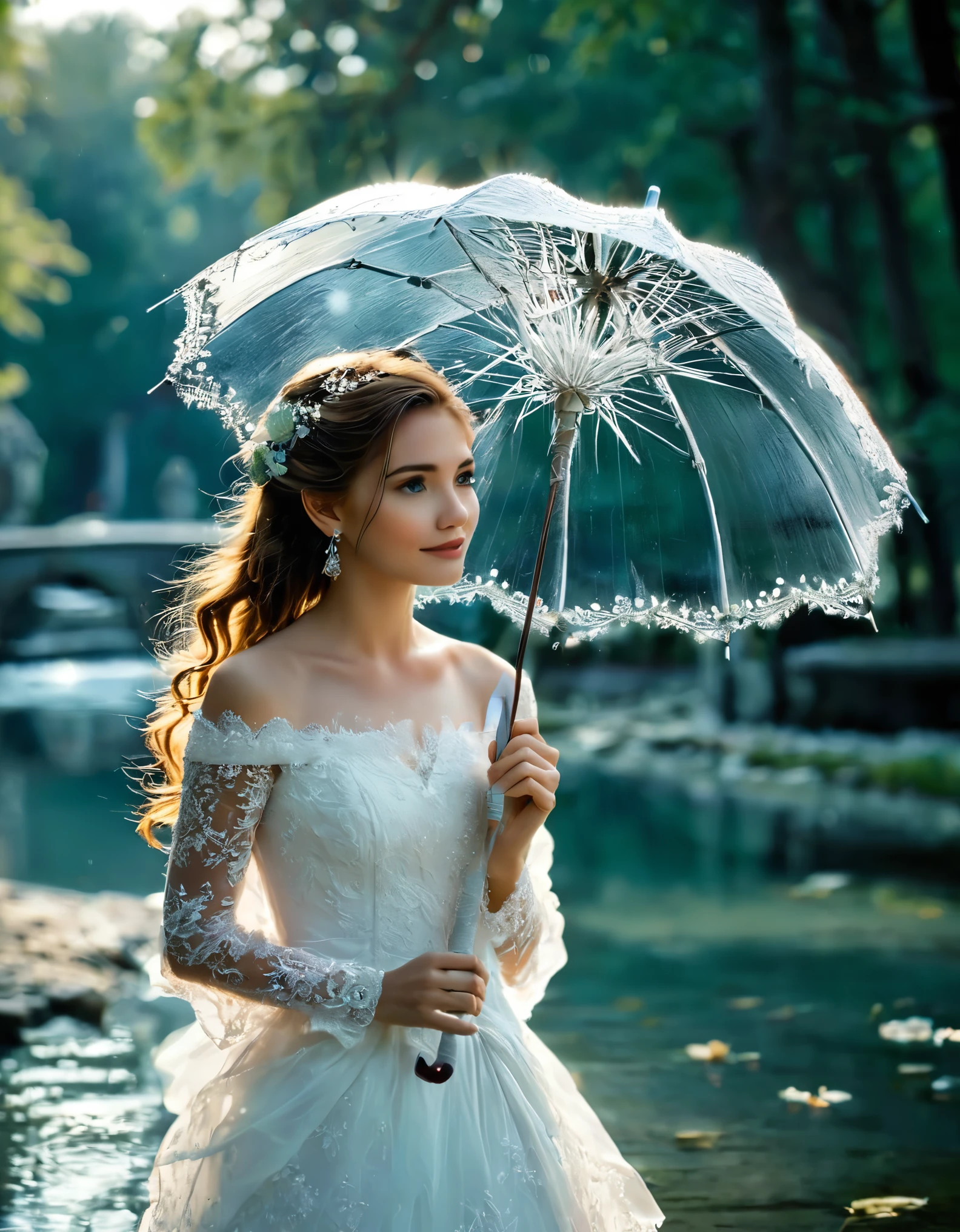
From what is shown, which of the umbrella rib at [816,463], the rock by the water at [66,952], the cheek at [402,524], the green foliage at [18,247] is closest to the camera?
the cheek at [402,524]

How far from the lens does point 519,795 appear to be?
7.14ft

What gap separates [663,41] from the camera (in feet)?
54.8

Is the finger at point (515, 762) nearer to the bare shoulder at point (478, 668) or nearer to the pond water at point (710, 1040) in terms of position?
the bare shoulder at point (478, 668)

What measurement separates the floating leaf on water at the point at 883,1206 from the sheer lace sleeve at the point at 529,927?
6.15ft

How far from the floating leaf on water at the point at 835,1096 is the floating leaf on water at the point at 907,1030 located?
803 millimetres

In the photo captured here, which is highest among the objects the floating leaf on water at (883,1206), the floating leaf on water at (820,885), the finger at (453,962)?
the floating leaf on water at (820,885)

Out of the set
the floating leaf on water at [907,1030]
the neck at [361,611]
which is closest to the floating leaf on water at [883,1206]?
the floating leaf on water at [907,1030]

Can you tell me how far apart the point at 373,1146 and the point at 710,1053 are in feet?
12.0

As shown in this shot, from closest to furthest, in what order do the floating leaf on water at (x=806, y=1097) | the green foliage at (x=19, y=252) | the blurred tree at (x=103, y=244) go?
the floating leaf on water at (x=806, y=1097), the green foliage at (x=19, y=252), the blurred tree at (x=103, y=244)

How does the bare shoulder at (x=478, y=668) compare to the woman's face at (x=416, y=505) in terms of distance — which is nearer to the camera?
the woman's face at (x=416, y=505)

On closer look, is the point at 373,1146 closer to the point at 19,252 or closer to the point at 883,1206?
the point at 883,1206

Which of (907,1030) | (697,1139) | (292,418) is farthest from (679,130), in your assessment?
(292,418)

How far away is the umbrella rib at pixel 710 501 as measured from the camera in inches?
111

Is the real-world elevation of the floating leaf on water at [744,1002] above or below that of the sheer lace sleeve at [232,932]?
above
